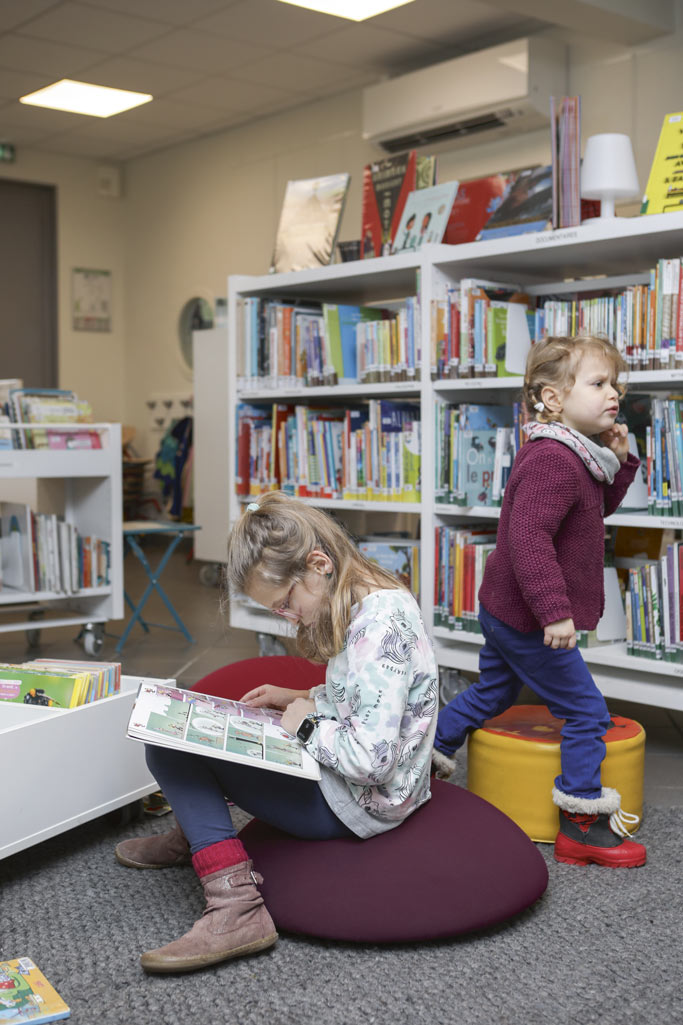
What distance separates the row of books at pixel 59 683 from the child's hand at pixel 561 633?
3.01 feet

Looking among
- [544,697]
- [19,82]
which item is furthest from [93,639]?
[19,82]

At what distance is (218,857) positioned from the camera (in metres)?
1.79

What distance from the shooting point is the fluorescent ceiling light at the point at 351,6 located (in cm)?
532

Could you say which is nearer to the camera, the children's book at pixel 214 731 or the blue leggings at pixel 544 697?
the children's book at pixel 214 731

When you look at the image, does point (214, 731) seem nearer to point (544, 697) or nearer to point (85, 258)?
point (544, 697)

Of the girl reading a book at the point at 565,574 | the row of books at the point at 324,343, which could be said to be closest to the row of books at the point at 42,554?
the row of books at the point at 324,343

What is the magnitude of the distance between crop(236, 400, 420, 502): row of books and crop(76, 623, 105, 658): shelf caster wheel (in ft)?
2.62

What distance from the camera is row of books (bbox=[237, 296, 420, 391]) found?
11.7ft

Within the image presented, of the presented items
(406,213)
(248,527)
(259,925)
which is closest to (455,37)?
(406,213)

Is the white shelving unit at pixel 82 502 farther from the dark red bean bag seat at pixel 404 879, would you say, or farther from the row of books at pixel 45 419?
the dark red bean bag seat at pixel 404 879

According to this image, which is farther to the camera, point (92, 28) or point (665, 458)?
point (92, 28)

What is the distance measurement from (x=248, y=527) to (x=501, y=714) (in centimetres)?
102

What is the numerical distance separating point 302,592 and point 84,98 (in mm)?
6192

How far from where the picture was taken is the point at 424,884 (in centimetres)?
182
